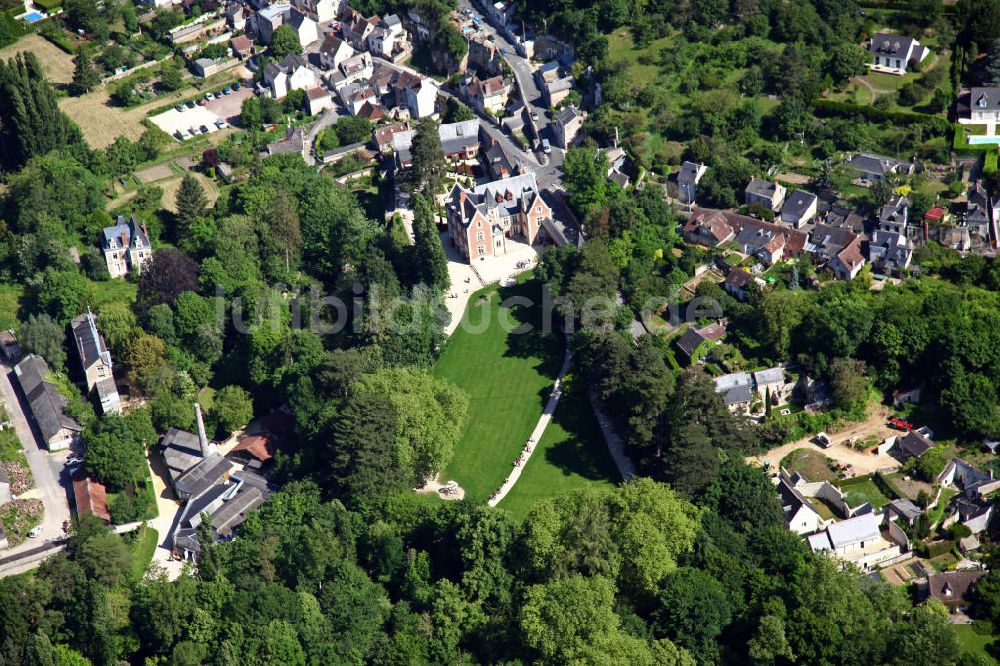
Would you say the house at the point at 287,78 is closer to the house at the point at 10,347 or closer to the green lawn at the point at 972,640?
the house at the point at 10,347

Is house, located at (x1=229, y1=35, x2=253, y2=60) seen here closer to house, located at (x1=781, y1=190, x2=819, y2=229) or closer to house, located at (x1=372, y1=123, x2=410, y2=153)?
house, located at (x1=372, y1=123, x2=410, y2=153)

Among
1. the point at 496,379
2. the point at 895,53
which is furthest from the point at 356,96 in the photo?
the point at 895,53

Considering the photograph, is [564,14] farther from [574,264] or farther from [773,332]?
[773,332]

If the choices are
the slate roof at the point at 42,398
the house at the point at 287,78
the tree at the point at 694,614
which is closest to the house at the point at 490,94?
the house at the point at 287,78

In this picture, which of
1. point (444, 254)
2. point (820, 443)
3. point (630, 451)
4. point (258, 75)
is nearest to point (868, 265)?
point (820, 443)

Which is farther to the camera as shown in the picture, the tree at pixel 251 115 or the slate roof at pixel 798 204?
the tree at pixel 251 115

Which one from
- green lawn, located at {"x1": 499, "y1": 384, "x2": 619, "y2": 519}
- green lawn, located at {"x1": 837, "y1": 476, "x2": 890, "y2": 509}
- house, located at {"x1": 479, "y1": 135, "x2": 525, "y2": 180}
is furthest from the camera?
house, located at {"x1": 479, "y1": 135, "x2": 525, "y2": 180}

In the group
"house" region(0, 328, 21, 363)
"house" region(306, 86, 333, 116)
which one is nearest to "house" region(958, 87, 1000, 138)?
"house" region(306, 86, 333, 116)
